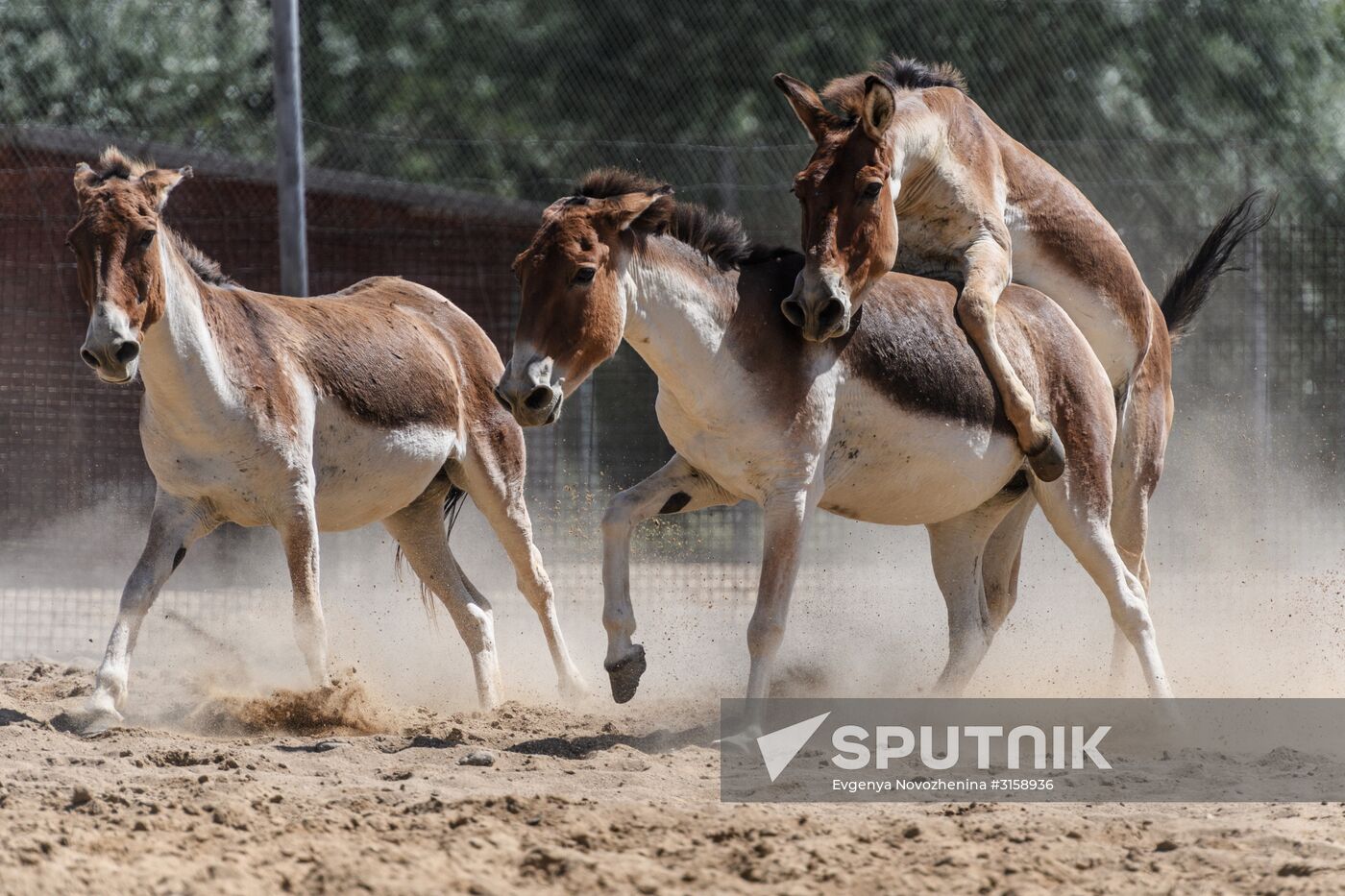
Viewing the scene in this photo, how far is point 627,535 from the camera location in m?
5.11

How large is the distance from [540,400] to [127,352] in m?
1.35

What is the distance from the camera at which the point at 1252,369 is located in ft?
33.9

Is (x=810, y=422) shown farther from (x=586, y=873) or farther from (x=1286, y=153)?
(x=1286, y=153)

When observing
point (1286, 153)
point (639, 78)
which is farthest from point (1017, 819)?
point (639, 78)

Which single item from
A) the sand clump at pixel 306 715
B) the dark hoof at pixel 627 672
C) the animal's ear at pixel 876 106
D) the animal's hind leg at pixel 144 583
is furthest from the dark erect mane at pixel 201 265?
the animal's ear at pixel 876 106

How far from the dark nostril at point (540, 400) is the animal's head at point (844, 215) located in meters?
0.86

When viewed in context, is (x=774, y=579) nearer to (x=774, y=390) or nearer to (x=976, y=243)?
(x=774, y=390)

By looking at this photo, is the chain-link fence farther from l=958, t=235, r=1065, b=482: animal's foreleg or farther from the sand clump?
l=958, t=235, r=1065, b=482: animal's foreleg

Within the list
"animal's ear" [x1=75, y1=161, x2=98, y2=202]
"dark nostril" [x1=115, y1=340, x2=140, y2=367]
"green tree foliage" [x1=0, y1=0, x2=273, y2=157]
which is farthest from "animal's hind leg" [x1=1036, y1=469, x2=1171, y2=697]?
"green tree foliage" [x1=0, y1=0, x2=273, y2=157]

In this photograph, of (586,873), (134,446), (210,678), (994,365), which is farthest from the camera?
(134,446)

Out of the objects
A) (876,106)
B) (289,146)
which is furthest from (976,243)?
(289,146)

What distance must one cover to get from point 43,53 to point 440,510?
11421 mm

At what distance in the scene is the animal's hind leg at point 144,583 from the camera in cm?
524

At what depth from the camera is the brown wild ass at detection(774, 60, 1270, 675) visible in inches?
201
